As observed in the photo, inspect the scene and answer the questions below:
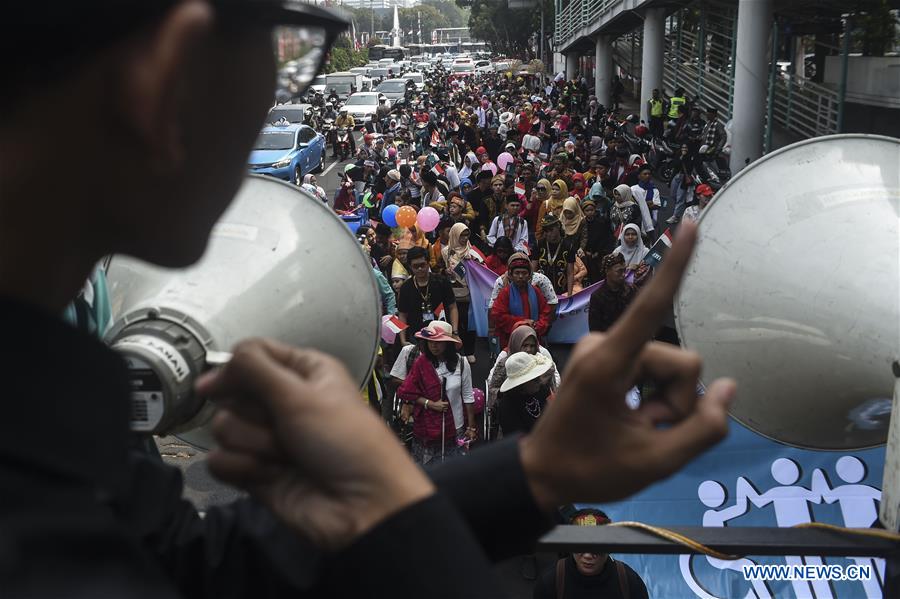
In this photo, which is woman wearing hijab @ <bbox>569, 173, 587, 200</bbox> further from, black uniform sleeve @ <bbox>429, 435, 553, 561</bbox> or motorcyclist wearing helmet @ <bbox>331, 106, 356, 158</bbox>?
motorcyclist wearing helmet @ <bbox>331, 106, 356, 158</bbox>

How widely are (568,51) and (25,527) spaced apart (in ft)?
174

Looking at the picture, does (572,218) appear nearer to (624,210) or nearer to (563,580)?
(624,210)

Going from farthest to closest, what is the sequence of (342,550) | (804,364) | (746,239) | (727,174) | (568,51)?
1. (568,51)
2. (727,174)
3. (746,239)
4. (804,364)
5. (342,550)

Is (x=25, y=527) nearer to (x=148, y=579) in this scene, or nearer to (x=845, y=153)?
(x=148, y=579)

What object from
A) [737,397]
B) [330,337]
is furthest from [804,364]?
[330,337]

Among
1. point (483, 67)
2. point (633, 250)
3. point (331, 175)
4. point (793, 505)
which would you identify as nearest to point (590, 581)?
point (793, 505)

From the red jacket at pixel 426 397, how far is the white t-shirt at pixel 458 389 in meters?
0.04

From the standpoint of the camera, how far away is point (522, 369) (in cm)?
636

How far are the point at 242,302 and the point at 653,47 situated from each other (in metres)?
23.7

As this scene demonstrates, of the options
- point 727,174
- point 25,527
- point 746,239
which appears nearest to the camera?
point 25,527

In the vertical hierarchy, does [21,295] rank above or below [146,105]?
below

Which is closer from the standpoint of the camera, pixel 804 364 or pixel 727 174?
pixel 804 364

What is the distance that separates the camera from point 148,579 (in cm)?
Result: 70

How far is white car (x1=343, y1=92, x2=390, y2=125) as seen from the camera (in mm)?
36372
